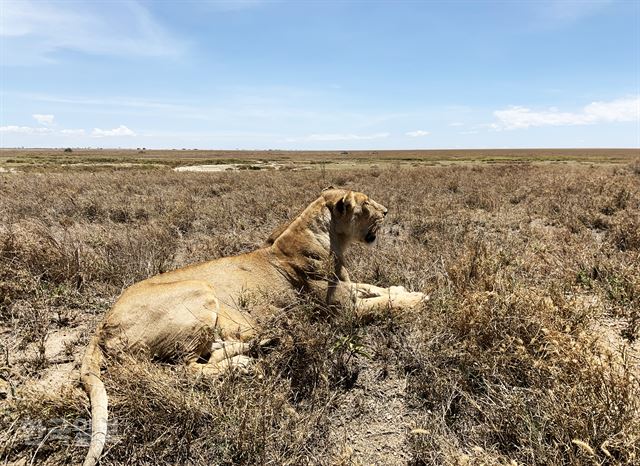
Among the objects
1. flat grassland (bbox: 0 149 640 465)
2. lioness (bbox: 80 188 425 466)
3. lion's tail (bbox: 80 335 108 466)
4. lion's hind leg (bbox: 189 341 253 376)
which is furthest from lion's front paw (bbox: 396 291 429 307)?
lion's tail (bbox: 80 335 108 466)

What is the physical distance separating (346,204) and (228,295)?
1775 mm

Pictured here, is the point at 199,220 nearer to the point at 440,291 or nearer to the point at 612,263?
the point at 440,291

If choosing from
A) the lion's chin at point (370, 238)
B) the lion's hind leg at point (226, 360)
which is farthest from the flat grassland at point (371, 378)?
the lion's chin at point (370, 238)

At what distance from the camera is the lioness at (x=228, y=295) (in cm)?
355

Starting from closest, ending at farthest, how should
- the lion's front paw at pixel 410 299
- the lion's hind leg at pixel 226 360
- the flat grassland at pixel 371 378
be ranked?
the flat grassland at pixel 371 378 → the lion's hind leg at pixel 226 360 → the lion's front paw at pixel 410 299

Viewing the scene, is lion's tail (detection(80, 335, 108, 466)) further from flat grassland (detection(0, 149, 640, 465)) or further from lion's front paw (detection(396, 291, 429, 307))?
lion's front paw (detection(396, 291, 429, 307))

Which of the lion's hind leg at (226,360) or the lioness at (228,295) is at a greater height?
the lioness at (228,295)

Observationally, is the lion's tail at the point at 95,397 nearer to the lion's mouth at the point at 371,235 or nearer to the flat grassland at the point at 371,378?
the flat grassland at the point at 371,378

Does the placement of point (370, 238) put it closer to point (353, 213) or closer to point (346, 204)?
point (353, 213)

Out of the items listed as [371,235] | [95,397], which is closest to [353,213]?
[371,235]

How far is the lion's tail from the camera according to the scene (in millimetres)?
2439

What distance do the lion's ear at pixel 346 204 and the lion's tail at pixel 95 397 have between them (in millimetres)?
2885

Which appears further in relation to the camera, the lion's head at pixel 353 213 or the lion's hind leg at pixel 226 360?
the lion's head at pixel 353 213

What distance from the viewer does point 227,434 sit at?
2723 millimetres
